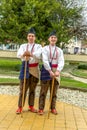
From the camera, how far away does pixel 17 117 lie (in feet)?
23.2

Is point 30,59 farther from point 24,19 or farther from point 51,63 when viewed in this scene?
point 24,19

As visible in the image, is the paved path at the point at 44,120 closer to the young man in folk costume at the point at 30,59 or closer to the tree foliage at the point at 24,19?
the young man in folk costume at the point at 30,59

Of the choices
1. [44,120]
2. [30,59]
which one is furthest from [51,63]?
[44,120]

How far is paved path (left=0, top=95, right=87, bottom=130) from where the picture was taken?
20.8ft

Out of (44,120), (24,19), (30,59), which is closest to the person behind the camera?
(44,120)

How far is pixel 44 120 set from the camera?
6926 millimetres

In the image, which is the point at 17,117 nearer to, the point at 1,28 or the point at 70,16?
the point at 1,28

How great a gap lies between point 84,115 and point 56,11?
22535 millimetres

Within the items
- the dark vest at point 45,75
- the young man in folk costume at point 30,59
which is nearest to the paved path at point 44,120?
the young man in folk costume at point 30,59

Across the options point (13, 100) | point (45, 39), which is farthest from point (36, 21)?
point (13, 100)

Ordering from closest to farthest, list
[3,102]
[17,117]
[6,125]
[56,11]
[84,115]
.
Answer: [6,125] → [17,117] → [84,115] → [3,102] → [56,11]

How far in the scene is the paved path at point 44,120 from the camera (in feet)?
20.8

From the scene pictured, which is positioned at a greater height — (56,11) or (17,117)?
(56,11)

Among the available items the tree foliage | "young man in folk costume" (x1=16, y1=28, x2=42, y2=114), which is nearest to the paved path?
"young man in folk costume" (x1=16, y1=28, x2=42, y2=114)
